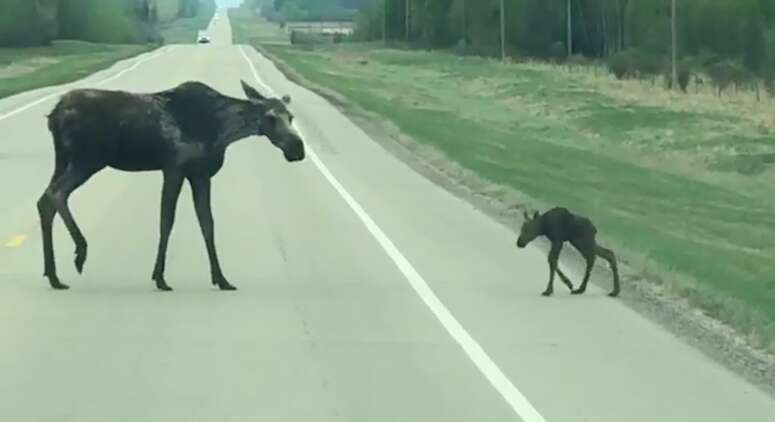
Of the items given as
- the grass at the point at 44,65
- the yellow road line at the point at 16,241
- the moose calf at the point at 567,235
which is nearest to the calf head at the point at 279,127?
the moose calf at the point at 567,235

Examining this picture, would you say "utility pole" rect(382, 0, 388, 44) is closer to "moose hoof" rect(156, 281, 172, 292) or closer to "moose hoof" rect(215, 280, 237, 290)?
"moose hoof" rect(215, 280, 237, 290)

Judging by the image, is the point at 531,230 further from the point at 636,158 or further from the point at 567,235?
the point at 636,158

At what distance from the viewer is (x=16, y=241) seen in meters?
17.4

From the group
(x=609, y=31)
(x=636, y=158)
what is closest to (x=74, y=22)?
(x=609, y=31)

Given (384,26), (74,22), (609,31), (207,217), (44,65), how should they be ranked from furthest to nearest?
(74,22), (384,26), (609,31), (44,65), (207,217)

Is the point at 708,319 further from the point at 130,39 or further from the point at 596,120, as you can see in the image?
the point at 130,39

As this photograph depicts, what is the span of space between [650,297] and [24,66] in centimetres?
7911

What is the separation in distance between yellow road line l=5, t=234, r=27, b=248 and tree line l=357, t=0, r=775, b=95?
48811 mm

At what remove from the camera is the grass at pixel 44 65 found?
63.5 metres

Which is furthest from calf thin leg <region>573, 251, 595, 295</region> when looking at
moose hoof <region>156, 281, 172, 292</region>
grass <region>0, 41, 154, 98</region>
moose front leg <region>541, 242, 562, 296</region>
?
grass <region>0, 41, 154, 98</region>

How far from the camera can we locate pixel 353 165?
28812 millimetres

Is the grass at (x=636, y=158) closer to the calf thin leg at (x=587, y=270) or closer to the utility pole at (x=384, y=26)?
the calf thin leg at (x=587, y=270)

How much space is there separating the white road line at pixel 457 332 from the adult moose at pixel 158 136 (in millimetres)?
1666

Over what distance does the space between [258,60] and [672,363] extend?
Answer: 82.4m
